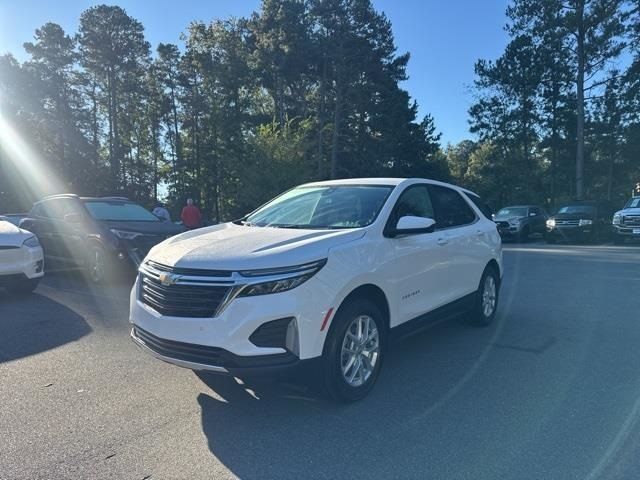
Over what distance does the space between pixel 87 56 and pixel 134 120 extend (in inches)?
283

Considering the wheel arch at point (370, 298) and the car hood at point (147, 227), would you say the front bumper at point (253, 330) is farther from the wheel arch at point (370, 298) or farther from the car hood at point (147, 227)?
the car hood at point (147, 227)

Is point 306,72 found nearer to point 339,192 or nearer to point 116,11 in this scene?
point 116,11

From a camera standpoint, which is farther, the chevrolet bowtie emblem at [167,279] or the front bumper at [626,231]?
the front bumper at [626,231]

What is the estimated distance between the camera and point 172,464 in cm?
314

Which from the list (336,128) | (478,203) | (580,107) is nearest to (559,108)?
(580,107)

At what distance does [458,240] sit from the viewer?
5527 mm

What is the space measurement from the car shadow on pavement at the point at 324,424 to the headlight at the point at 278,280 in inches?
34.9

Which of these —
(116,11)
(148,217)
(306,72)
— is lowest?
(148,217)

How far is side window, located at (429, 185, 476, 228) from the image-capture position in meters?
5.51

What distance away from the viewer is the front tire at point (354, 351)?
3721 mm

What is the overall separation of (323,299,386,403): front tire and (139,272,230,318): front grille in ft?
2.87

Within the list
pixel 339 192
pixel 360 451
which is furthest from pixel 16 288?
pixel 360 451

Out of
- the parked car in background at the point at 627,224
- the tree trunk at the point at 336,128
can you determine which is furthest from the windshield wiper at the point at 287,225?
the tree trunk at the point at 336,128

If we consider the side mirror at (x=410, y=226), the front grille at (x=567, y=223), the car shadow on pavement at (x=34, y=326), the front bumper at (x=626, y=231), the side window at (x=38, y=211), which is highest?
the side window at (x=38, y=211)
